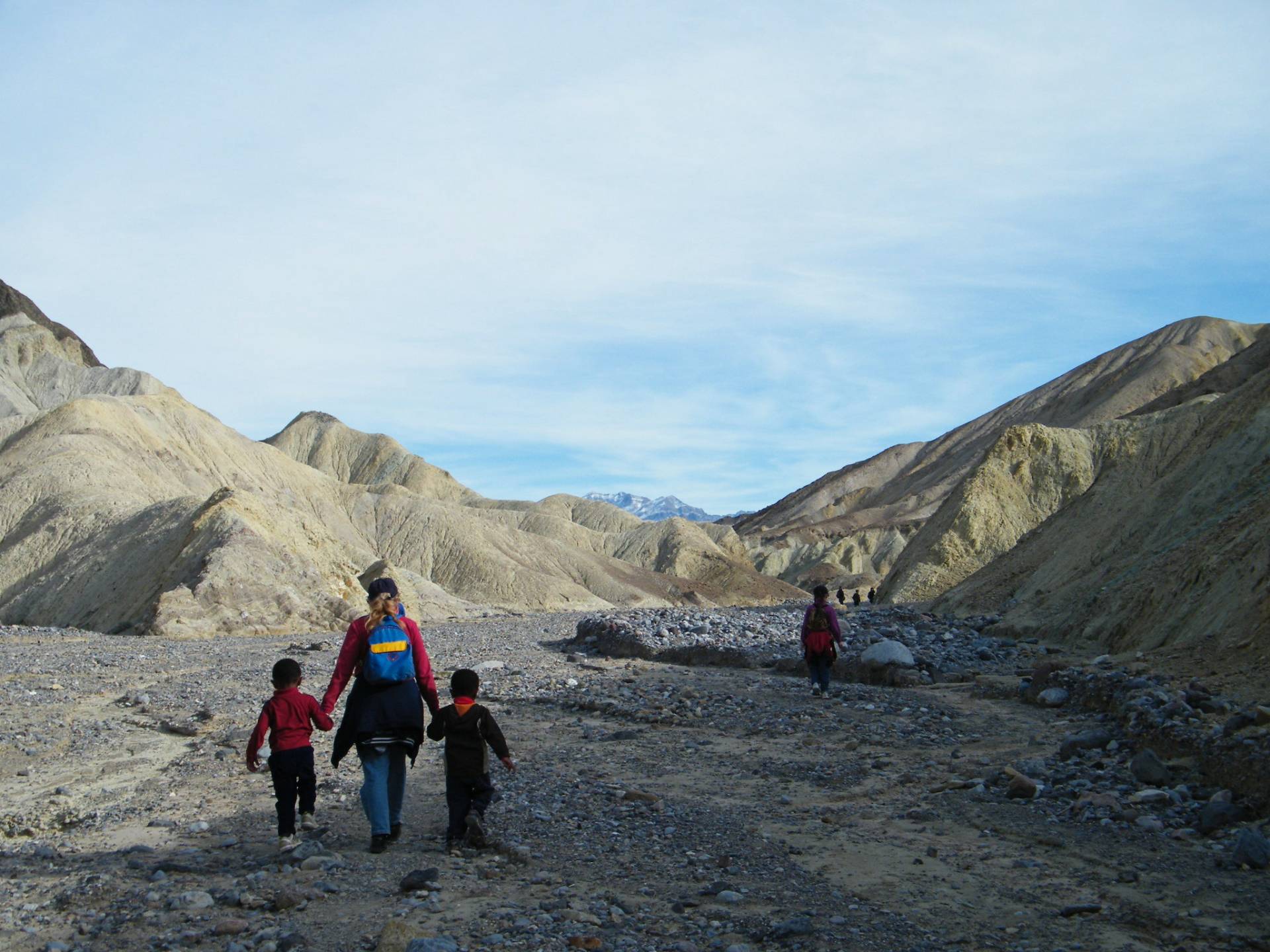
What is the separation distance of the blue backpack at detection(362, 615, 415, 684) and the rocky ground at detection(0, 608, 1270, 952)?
3.93ft

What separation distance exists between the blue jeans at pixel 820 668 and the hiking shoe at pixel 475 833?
8.53 metres

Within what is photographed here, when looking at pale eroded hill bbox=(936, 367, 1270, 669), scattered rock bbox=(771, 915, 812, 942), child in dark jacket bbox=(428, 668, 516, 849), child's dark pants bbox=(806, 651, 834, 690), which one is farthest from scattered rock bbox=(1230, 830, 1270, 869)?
child's dark pants bbox=(806, 651, 834, 690)

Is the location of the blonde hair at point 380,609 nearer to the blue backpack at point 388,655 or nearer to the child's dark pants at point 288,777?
the blue backpack at point 388,655

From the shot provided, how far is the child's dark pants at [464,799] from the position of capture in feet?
25.1

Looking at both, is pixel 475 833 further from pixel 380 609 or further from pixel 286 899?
pixel 380 609

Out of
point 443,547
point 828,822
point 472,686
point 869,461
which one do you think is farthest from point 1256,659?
point 869,461

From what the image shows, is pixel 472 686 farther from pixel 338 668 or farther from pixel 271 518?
pixel 271 518

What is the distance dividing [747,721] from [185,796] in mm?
6643

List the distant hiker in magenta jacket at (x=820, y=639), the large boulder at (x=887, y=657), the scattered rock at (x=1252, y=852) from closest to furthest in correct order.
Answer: the scattered rock at (x=1252, y=852), the distant hiker in magenta jacket at (x=820, y=639), the large boulder at (x=887, y=657)

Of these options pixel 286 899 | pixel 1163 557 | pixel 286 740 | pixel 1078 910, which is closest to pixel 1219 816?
pixel 1078 910

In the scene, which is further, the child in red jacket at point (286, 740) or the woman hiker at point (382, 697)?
the child in red jacket at point (286, 740)

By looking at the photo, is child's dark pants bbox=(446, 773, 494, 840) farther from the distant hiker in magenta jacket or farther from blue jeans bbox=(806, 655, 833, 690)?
blue jeans bbox=(806, 655, 833, 690)

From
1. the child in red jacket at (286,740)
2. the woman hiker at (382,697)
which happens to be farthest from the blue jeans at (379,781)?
the child in red jacket at (286,740)

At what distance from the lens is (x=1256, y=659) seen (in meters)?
12.3
